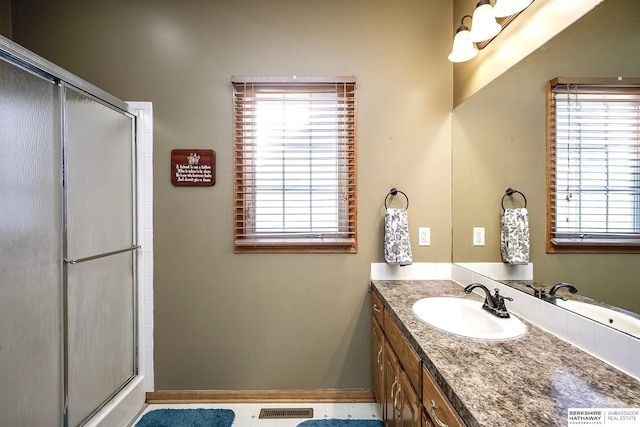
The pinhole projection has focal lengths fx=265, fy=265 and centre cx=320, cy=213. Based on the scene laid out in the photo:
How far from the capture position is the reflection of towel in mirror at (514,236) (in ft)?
4.24

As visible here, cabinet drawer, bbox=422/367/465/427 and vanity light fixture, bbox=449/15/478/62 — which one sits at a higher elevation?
vanity light fixture, bbox=449/15/478/62

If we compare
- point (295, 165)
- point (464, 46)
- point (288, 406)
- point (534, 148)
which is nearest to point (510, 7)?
point (464, 46)

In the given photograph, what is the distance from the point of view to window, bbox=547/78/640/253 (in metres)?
0.84

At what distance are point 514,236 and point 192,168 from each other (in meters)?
1.97

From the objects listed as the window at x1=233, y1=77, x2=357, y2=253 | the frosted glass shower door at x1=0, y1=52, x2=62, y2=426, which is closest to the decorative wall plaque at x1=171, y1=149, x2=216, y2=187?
the window at x1=233, y1=77, x2=357, y2=253

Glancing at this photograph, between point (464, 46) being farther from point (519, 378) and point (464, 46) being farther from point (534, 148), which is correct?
point (519, 378)

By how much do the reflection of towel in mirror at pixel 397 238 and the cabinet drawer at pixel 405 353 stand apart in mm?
396

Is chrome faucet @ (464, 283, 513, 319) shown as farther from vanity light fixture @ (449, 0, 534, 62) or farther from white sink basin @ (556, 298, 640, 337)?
vanity light fixture @ (449, 0, 534, 62)

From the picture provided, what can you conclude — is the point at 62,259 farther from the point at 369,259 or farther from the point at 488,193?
the point at 488,193

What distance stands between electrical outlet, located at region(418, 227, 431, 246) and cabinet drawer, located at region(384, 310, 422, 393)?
0.63 m

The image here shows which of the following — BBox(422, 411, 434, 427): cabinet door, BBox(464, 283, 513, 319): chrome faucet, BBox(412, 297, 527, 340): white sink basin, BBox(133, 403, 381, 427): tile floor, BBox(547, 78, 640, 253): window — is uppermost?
BBox(547, 78, 640, 253): window

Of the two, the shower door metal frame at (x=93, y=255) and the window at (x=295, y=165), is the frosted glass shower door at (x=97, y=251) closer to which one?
the shower door metal frame at (x=93, y=255)

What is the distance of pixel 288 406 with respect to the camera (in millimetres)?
1768

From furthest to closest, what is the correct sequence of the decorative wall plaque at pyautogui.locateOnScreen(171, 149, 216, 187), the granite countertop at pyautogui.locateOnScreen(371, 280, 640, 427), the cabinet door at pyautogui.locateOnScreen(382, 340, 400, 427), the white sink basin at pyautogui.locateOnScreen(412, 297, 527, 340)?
1. the decorative wall plaque at pyautogui.locateOnScreen(171, 149, 216, 187)
2. the cabinet door at pyautogui.locateOnScreen(382, 340, 400, 427)
3. the white sink basin at pyautogui.locateOnScreen(412, 297, 527, 340)
4. the granite countertop at pyautogui.locateOnScreen(371, 280, 640, 427)
